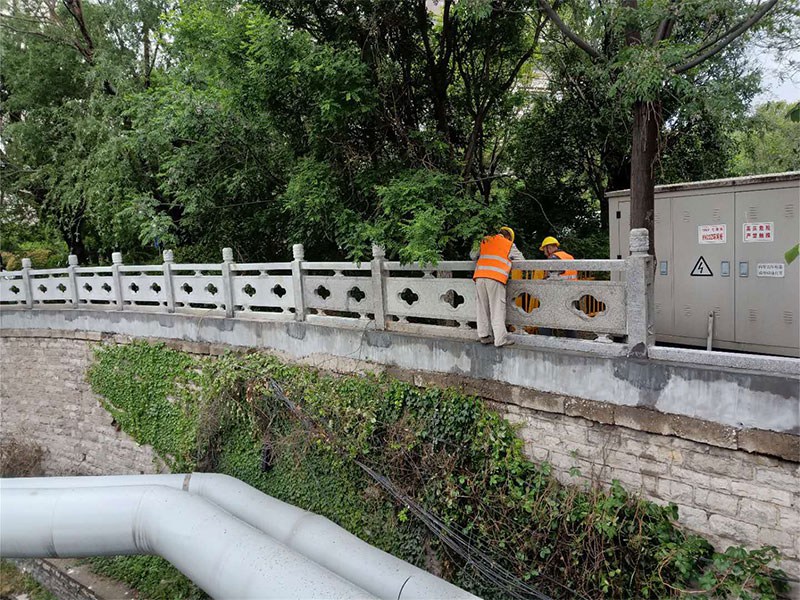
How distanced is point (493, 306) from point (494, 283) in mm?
227

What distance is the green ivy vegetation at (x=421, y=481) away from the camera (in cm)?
436

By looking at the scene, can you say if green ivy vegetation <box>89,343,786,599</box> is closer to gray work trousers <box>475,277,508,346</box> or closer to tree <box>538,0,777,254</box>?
gray work trousers <box>475,277,508,346</box>

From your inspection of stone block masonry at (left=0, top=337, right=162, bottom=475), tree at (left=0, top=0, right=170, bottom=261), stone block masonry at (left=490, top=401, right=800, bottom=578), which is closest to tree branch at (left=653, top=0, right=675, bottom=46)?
stone block masonry at (left=490, top=401, right=800, bottom=578)

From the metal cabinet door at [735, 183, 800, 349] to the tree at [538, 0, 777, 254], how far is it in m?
1.05

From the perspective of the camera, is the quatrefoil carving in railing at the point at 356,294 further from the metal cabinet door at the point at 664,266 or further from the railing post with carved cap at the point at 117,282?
the railing post with carved cap at the point at 117,282

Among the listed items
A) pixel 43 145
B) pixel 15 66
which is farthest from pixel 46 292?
pixel 15 66

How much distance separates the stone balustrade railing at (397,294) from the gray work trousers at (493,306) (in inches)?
6.4

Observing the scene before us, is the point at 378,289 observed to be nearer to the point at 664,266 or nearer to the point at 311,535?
the point at 311,535

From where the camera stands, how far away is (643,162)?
19.0ft

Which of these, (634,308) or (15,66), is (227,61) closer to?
(634,308)

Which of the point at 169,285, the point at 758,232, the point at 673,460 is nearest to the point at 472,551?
the point at 673,460

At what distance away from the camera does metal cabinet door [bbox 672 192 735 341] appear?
20.1 ft

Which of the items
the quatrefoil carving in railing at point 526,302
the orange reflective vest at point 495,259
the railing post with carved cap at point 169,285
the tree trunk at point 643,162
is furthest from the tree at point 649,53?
the railing post with carved cap at point 169,285

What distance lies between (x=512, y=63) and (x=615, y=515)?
6.87m
